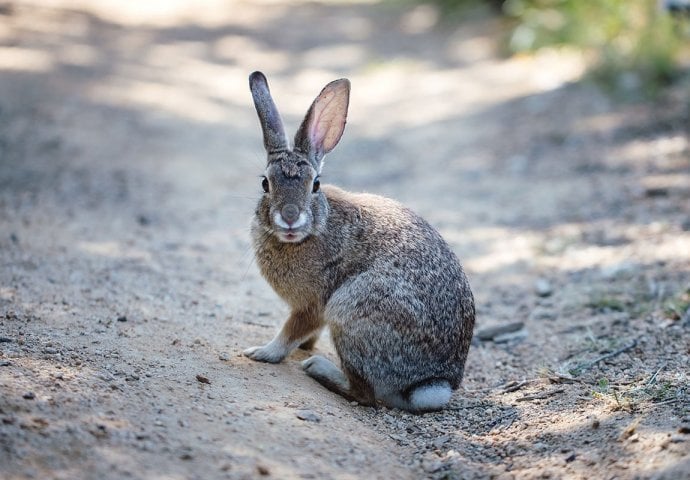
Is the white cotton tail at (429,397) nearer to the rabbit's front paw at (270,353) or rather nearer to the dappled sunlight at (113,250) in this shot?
the rabbit's front paw at (270,353)

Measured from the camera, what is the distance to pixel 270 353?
5285mm

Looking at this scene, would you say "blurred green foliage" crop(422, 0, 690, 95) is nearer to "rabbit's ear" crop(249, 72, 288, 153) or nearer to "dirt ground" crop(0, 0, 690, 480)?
"dirt ground" crop(0, 0, 690, 480)

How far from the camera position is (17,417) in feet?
12.2

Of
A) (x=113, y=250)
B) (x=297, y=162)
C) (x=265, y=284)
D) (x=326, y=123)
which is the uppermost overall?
(x=326, y=123)

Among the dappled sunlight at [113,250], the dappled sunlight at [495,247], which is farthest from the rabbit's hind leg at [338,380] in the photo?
the dappled sunlight at [495,247]

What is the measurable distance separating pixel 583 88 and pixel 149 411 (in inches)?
383

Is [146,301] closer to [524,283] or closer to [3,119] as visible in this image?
[524,283]

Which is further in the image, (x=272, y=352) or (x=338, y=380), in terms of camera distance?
(x=272, y=352)

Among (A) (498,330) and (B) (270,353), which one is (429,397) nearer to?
(B) (270,353)

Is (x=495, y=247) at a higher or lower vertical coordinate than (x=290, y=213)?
lower

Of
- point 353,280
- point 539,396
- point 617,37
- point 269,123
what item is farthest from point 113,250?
point 617,37

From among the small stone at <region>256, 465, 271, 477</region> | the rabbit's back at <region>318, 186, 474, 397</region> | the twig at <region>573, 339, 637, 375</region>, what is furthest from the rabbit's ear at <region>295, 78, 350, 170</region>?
the small stone at <region>256, 465, 271, 477</region>

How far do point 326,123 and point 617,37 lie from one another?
8668 mm

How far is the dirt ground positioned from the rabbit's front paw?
0.25 feet
